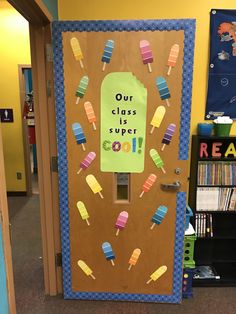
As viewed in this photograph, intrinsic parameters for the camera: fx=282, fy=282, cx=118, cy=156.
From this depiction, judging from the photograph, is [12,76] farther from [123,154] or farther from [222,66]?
[222,66]

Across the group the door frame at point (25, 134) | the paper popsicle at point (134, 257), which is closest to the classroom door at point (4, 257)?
the paper popsicle at point (134, 257)

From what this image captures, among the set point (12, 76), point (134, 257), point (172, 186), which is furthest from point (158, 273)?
point (12, 76)

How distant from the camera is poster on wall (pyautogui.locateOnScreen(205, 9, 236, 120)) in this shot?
220cm

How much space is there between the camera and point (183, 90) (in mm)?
1898

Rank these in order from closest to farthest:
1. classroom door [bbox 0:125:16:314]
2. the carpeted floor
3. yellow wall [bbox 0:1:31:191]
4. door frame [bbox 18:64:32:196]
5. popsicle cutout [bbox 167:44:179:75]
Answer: classroom door [bbox 0:125:16:314] < popsicle cutout [bbox 167:44:179:75] < the carpeted floor < yellow wall [bbox 0:1:31:191] < door frame [bbox 18:64:32:196]

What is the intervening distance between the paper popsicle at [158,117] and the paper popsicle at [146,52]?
0.28 m

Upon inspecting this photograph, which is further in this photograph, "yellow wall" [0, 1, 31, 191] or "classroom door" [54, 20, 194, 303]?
"yellow wall" [0, 1, 31, 191]

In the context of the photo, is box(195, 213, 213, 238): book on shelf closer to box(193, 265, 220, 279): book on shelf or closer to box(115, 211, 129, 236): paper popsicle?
box(193, 265, 220, 279): book on shelf

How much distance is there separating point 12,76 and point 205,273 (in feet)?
12.6

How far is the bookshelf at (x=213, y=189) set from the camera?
92.0 inches

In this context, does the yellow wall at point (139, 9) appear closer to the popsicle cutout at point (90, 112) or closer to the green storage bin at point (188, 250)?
the popsicle cutout at point (90, 112)

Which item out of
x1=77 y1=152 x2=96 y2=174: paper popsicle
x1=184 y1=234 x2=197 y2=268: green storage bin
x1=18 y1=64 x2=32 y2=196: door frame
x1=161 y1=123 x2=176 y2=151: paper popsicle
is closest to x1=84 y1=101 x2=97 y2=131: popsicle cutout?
x1=77 y1=152 x2=96 y2=174: paper popsicle

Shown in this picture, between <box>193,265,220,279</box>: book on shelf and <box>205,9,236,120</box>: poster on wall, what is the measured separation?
1.36 m

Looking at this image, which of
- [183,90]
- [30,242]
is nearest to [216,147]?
[183,90]
